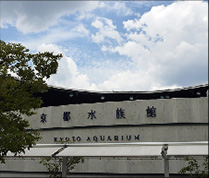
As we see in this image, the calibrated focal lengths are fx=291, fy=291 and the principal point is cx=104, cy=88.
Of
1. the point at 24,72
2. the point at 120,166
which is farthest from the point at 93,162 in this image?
the point at 24,72

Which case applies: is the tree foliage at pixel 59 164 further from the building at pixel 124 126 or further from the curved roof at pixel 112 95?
the curved roof at pixel 112 95

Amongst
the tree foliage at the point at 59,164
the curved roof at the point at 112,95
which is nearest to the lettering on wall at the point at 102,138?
the tree foliage at the point at 59,164

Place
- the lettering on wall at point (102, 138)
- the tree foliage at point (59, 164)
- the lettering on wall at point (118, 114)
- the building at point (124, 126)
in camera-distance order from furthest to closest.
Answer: the lettering on wall at point (102, 138) → the lettering on wall at point (118, 114) → the tree foliage at point (59, 164) → the building at point (124, 126)

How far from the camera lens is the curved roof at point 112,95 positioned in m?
25.9

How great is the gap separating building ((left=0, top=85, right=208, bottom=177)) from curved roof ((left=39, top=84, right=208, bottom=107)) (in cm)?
11

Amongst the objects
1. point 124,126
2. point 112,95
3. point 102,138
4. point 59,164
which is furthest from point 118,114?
point 59,164

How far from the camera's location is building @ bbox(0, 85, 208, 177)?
21281 millimetres

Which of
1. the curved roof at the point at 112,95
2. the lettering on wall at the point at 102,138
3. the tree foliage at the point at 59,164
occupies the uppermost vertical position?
the curved roof at the point at 112,95

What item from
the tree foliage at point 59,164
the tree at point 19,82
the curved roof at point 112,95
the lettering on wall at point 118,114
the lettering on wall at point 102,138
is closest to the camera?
the tree at point 19,82

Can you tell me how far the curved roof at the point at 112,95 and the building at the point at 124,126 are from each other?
11cm

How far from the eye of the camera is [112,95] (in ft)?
91.0

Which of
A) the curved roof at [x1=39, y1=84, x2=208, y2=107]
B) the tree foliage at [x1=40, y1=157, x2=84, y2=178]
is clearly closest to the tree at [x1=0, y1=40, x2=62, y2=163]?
the tree foliage at [x1=40, y1=157, x2=84, y2=178]

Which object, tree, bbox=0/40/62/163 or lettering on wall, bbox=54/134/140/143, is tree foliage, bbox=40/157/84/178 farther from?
tree, bbox=0/40/62/163

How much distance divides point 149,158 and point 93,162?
15.0 feet
